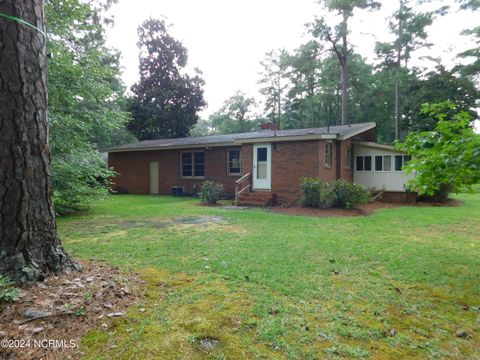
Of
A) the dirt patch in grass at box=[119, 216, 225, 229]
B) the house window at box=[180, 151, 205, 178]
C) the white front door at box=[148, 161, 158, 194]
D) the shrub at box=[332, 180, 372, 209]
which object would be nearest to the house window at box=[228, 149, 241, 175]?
the house window at box=[180, 151, 205, 178]

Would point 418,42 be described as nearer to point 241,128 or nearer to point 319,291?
point 241,128

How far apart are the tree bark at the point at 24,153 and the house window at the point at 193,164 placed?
45.1ft

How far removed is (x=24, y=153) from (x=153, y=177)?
625 inches

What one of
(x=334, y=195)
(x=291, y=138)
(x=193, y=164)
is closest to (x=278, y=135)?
(x=291, y=138)

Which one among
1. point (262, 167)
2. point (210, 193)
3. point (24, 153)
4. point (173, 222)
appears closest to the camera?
point (24, 153)

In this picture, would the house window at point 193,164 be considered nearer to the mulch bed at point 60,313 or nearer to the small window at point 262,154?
the small window at point 262,154

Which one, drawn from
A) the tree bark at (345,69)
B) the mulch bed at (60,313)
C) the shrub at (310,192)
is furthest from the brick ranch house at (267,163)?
the mulch bed at (60,313)

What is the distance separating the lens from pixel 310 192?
1059 centimetres

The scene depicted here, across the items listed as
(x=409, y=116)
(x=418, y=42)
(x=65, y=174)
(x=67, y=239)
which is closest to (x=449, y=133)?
(x=67, y=239)

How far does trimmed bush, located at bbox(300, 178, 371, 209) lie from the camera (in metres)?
10.2

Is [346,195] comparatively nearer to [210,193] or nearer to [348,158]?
[348,158]

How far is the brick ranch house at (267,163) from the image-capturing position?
39.4 ft

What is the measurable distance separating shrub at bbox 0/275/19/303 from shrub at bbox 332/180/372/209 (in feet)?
29.9

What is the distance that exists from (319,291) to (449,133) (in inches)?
95.5
